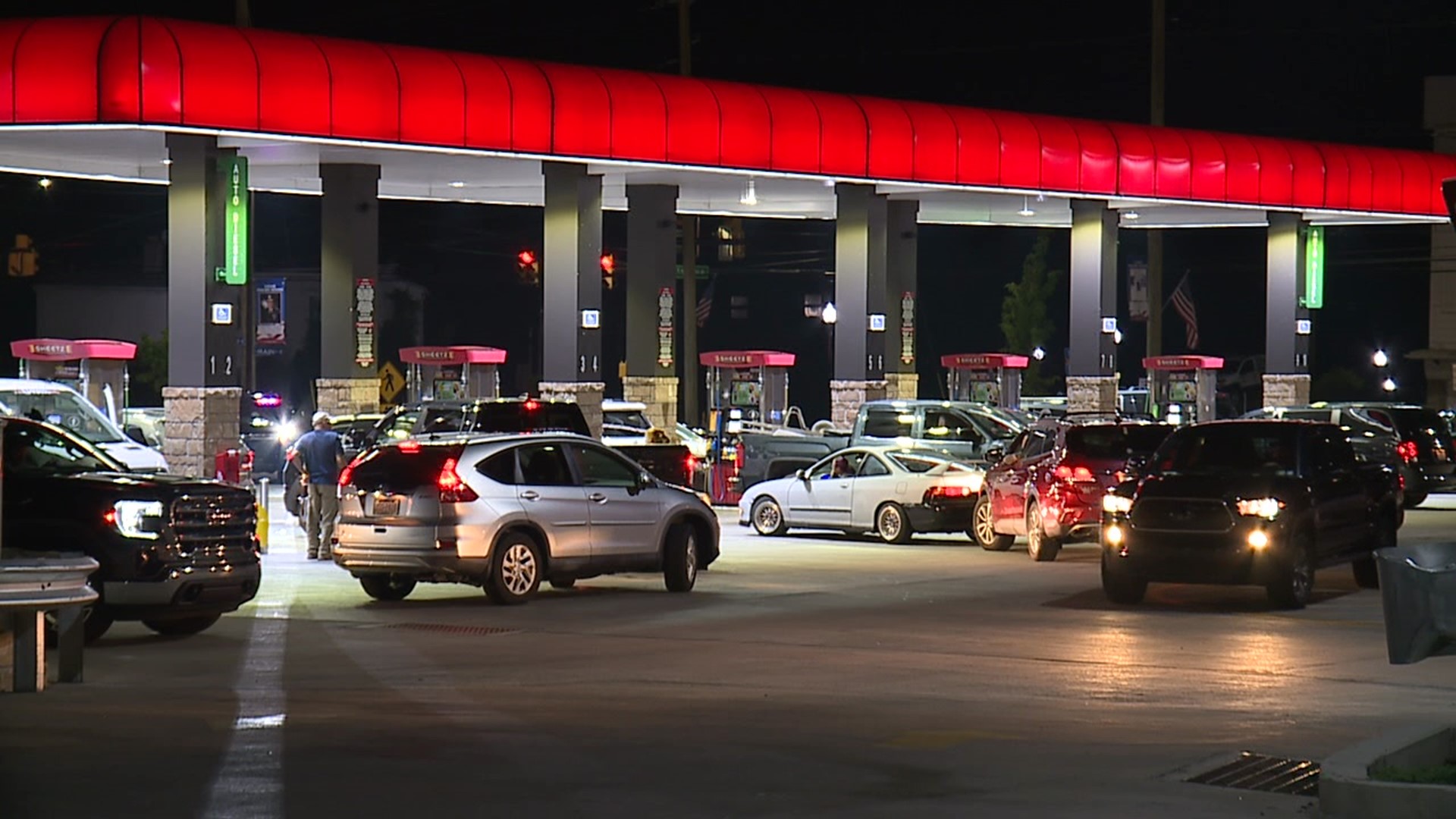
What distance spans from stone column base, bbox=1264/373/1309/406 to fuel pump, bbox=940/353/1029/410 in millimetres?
6395

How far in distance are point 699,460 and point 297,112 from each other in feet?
30.5

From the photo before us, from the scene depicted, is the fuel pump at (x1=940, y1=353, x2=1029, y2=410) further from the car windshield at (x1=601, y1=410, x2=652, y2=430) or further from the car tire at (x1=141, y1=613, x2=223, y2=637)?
the car tire at (x1=141, y1=613, x2=223, y2=637)

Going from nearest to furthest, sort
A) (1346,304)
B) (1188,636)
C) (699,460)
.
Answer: (1188,636) < (699,460) < (1346,304)

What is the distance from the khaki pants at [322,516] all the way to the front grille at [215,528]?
820cm

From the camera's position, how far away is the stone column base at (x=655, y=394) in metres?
41.8

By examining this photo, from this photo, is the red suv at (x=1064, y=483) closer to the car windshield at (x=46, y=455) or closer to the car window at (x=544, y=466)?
the car window at (x=544, y=466)

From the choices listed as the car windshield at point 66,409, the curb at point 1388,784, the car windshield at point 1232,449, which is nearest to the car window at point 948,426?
the car windshield at point 66,409

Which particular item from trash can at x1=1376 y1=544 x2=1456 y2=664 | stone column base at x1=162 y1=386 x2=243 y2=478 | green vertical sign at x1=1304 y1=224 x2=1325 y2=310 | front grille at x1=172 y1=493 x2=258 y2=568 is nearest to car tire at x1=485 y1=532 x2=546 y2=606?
front grille at x1=172 y1=493 x2=258 y2=568

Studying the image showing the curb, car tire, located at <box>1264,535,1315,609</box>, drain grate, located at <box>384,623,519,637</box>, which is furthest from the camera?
car tire, located at <box>1264,535,1315,609</box>

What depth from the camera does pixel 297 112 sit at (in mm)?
30234

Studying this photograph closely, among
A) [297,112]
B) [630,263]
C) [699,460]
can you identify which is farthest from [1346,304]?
[297,112]

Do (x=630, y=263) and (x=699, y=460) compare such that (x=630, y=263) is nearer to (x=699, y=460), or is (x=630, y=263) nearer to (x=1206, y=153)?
(x=699, y=460)

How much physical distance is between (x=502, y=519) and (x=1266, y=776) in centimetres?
1058

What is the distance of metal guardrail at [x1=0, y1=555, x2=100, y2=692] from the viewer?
1292 centimetres
